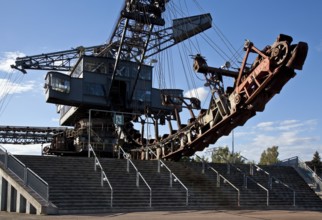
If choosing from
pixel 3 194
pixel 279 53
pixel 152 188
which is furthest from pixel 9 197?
pixel 279 53

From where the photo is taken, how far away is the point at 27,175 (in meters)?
20.5

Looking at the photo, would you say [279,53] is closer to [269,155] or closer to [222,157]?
[222,157]

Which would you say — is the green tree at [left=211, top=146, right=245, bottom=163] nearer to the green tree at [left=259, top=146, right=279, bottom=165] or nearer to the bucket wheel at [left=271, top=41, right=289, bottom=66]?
the green tree at [left=259, top=146, right=279, bottom=165]

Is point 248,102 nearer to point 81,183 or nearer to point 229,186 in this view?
point 229,186

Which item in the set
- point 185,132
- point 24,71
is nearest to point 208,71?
point 185,132

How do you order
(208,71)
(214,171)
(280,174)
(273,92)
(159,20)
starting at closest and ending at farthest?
(273,92), (208,71), (214,171), (280,174), (159,20)

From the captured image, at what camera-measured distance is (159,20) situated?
39594mm

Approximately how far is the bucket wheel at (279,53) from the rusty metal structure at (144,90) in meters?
0.02

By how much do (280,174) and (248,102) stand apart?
37.4ft

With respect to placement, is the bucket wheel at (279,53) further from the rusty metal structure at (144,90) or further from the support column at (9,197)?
the support column at (9,197)

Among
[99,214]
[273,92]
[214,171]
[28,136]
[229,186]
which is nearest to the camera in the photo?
[99,214]

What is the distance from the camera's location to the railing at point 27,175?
1958 cm

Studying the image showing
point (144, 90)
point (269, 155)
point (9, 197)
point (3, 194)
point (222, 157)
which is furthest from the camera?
point (269, 155)

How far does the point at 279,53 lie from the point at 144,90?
3579 cm
